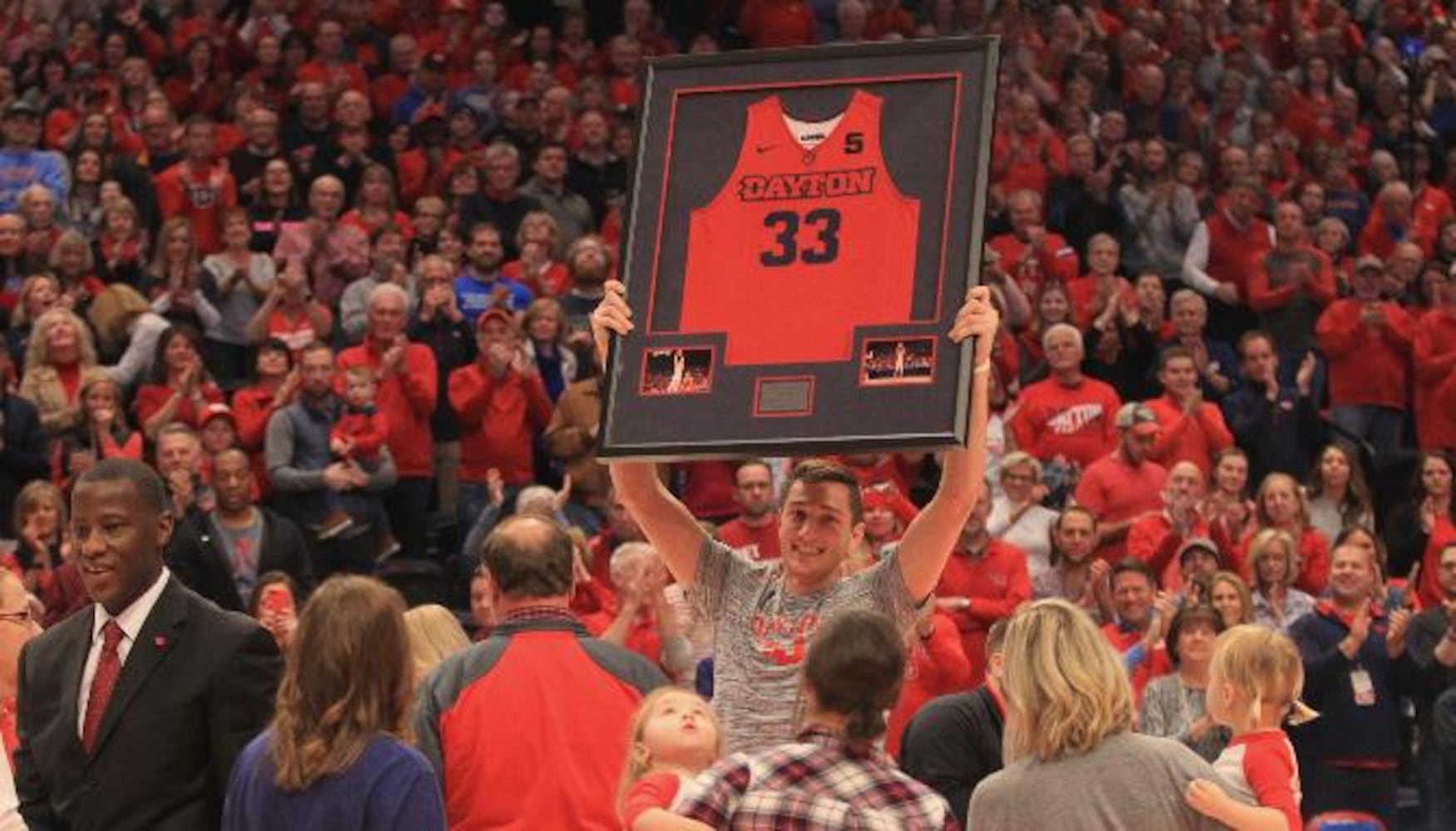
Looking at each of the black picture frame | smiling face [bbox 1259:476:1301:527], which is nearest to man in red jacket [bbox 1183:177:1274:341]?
smiling face [bbox 1259:476:1301:527]

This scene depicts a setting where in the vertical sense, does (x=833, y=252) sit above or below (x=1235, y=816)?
above

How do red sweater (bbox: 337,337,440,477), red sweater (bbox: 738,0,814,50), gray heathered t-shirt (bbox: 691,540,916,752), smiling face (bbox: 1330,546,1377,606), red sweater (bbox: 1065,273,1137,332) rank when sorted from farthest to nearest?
red sweater (bbox: 738,0,814,50), red sweater (bbox: 1065,273,1137,332), red sweater (bbox: 337,337,440,477), smiling face (bbox: 1330,546,1377,606), gray heathered t-shirt (bbox: 691,540,916,752)

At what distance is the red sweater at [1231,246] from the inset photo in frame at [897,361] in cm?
1201

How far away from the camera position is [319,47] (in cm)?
1795

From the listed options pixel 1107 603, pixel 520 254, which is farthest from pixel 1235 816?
pixel 520 254

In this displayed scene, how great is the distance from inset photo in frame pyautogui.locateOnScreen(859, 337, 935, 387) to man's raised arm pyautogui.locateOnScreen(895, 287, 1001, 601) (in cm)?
8

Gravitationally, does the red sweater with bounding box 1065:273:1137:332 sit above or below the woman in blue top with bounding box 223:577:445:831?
above

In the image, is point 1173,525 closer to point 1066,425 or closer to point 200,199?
point 1066,425

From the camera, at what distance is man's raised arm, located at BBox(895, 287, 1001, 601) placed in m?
5.88

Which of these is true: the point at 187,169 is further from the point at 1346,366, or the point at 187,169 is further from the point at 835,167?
the point at 835,167

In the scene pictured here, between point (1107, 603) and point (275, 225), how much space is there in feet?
18.7

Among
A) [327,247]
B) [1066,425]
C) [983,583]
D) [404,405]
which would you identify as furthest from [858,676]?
[327,247]

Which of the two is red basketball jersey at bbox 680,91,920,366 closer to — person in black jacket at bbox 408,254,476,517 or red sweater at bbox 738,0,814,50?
person in black jacket at bbox 408,254,476,517

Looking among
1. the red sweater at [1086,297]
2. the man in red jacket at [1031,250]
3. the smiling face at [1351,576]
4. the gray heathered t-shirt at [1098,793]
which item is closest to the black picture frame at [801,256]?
the gray heathered t-shirt at [1098,793]
